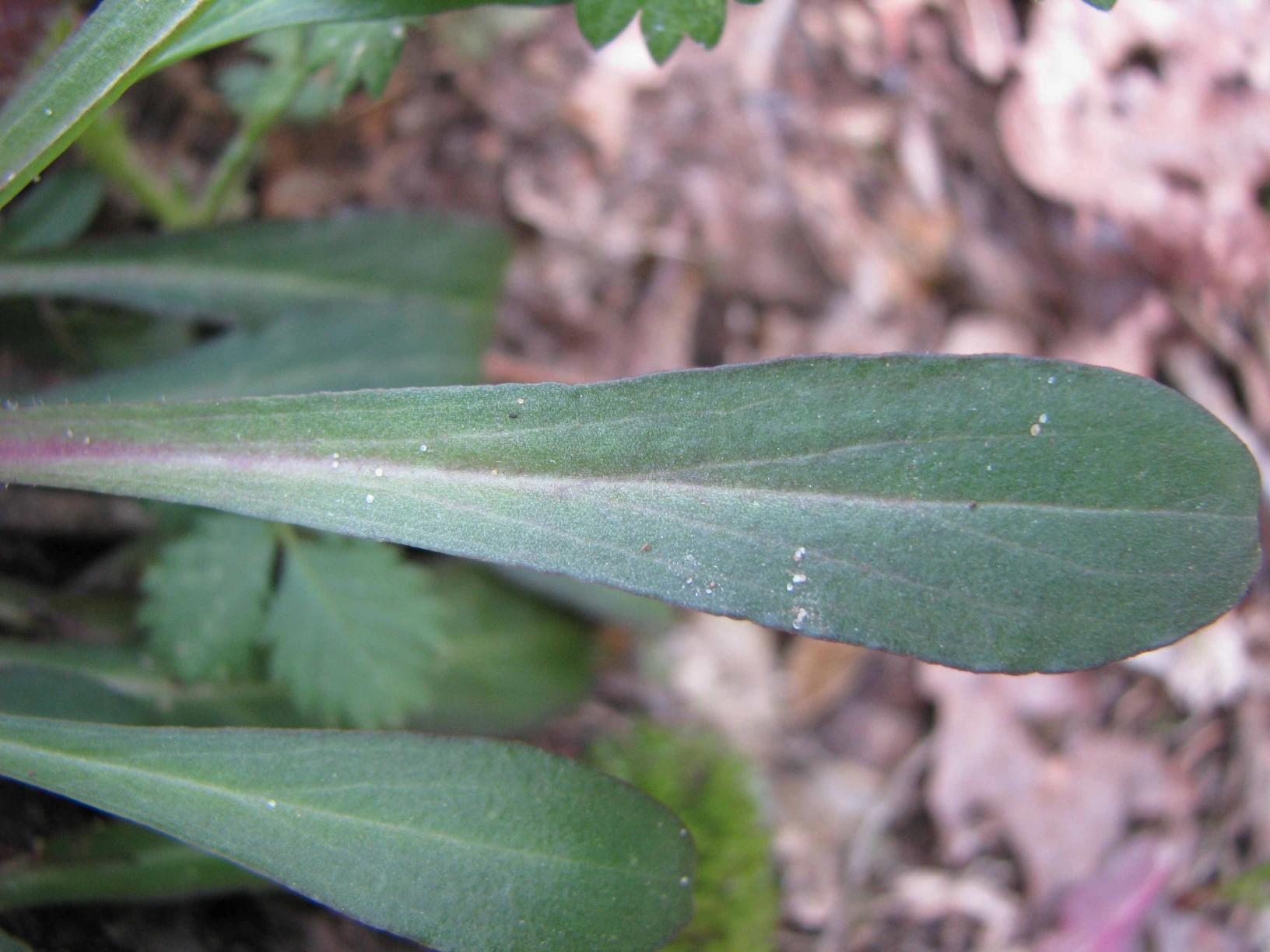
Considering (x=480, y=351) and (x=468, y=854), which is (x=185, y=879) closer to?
(x=468, y=854)

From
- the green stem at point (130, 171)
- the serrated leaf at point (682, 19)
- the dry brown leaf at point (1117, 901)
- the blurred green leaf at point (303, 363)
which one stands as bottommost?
the dry brown leaf at point (1117, 901)

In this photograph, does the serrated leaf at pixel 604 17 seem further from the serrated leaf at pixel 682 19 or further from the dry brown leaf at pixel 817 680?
the dry brown leaf at pixel 817 680

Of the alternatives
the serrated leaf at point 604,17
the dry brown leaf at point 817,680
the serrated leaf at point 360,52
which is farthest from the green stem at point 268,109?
the dry brown leaf at point 817,680

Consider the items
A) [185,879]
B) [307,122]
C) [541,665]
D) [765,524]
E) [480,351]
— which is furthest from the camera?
[307,122]

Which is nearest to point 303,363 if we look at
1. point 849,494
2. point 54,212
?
point 54,212

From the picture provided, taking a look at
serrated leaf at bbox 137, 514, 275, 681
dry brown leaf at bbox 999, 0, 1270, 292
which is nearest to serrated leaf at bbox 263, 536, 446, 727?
serrated leaf at bbox 137, 514, 275, 681

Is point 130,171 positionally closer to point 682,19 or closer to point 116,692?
point 116,692

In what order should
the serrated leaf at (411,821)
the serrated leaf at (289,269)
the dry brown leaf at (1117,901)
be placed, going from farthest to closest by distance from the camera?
1. the dry brown leaf at (1117,901)
2. the serrated leaf at (289,269)
3. the serrated leaf at (411,821)

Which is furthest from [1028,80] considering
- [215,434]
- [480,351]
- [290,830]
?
[290,830]
